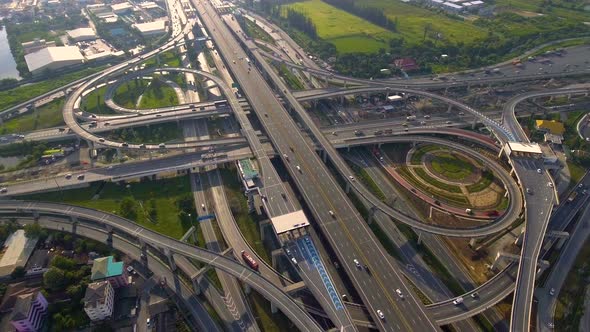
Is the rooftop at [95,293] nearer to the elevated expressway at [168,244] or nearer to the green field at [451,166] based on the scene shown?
the elevated expressway at [168,244]

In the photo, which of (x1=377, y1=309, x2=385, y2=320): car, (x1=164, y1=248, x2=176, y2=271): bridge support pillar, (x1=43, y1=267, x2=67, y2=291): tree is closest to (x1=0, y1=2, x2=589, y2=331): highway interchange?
(x1=377, y1=309, x2=385, y2=320): car

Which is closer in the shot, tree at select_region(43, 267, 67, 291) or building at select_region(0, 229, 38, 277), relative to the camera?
tree at select_region(43, 267, 67, 291)

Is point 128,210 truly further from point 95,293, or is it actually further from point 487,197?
point 487,197

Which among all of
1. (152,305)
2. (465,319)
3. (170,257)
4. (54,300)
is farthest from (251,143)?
(465,319)

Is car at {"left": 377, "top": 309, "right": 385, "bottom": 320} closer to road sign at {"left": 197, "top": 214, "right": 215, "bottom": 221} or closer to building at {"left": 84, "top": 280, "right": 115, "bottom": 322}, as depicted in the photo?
road sign at {"left": 197, "top": 214, "right": 215, "bottom": 221}

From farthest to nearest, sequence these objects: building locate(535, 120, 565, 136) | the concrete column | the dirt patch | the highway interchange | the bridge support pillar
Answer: building locate(535, 120, 565, 136) < the dirt patch < the bridge support pillar < the concrete column < the highway interchange

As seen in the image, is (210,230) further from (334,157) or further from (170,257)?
(334,157)

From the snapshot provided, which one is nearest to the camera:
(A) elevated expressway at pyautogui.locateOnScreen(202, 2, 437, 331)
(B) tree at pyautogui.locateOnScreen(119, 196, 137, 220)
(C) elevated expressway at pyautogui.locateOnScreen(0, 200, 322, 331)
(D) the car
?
(D) the car
